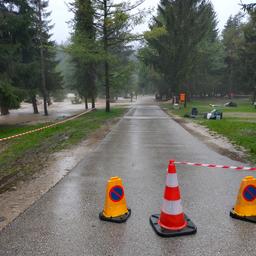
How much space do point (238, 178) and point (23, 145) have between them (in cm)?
970

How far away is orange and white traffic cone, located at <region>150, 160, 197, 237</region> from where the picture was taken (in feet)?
15.6

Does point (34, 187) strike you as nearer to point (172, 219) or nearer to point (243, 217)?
point (172, 219)

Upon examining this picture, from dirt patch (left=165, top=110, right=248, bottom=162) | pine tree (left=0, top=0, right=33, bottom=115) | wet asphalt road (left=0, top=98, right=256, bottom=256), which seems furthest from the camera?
pine tree (left=0, top=0, right=33, bottom=115)

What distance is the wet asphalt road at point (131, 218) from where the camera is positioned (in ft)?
14.2

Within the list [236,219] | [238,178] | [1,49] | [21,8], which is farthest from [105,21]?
[236,219]

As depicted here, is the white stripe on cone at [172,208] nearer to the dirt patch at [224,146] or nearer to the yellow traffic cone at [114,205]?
the yellow traffic cone at [114,205]

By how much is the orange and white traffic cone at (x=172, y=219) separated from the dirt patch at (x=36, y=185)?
230cm

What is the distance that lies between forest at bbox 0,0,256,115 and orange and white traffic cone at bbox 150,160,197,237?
12547mm

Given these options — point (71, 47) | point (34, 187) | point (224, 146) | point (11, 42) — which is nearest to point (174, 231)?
point (34, 187)

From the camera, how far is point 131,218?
210 inches

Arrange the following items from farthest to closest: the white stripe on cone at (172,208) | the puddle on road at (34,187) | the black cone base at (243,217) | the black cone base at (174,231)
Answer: the puddle on road at (34,187) → the black cone base at (243,217) → the white stripe on cone at (172,208) → the black cone base at (174,231)

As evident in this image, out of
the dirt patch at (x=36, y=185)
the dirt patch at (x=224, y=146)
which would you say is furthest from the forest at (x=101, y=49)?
the dirt patch at (x=36, y=185)

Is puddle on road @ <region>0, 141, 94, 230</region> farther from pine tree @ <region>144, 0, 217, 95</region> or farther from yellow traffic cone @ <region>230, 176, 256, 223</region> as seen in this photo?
pine tree @ <region>144, 0, 217, 95</region>

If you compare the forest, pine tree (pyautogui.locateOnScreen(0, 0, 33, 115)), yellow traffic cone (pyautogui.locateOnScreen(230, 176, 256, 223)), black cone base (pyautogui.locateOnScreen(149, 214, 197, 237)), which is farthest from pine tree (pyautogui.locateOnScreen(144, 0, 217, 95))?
black cone base (pyautogui.locateOnScreen(149, 214, 197, 237))
